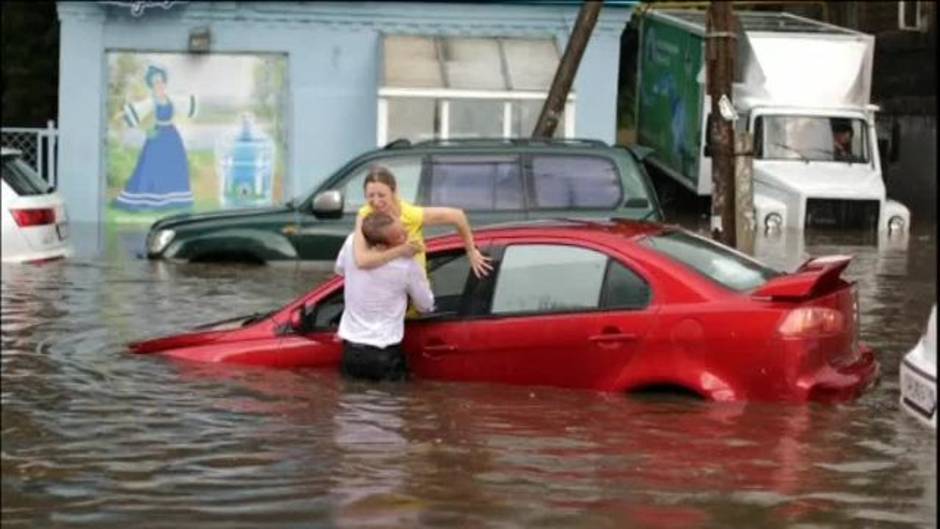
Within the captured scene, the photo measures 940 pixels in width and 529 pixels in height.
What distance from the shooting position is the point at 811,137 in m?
23.3

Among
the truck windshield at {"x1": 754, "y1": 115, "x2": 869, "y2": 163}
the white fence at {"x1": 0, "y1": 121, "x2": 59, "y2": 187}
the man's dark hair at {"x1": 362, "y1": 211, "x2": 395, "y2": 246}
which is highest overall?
the truck windshield at {"x1": 754, "y1": 115, "x2": 869, "y2": 163}

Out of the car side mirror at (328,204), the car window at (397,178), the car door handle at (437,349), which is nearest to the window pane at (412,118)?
the car window at (397,178)

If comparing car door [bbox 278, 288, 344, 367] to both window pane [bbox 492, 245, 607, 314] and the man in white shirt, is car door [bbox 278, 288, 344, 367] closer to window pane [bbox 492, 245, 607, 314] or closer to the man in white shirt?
the man in white shirt

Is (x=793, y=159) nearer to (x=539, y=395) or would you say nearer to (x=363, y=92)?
(x=363, y=92)

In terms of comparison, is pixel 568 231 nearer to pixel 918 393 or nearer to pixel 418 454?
pixel 418 454

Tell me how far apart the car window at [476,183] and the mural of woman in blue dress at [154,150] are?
875cm

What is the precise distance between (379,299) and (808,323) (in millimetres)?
2284

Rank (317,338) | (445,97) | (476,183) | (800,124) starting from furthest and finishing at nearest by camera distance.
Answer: (800,124) → (445,97) → (476,183) → (317,338)

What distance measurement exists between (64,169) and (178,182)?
1.65 metres

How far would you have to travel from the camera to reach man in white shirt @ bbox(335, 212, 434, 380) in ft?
26.4

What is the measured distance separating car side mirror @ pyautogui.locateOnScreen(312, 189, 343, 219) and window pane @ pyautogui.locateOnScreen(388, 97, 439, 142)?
7.79 metres

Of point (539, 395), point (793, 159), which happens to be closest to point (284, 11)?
point (793, 159)

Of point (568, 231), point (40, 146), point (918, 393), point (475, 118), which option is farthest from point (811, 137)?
point (918, 393)

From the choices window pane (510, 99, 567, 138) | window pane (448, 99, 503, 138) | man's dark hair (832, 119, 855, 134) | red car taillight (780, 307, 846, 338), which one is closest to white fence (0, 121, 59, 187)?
window pane (448, 99, 503, 138)
